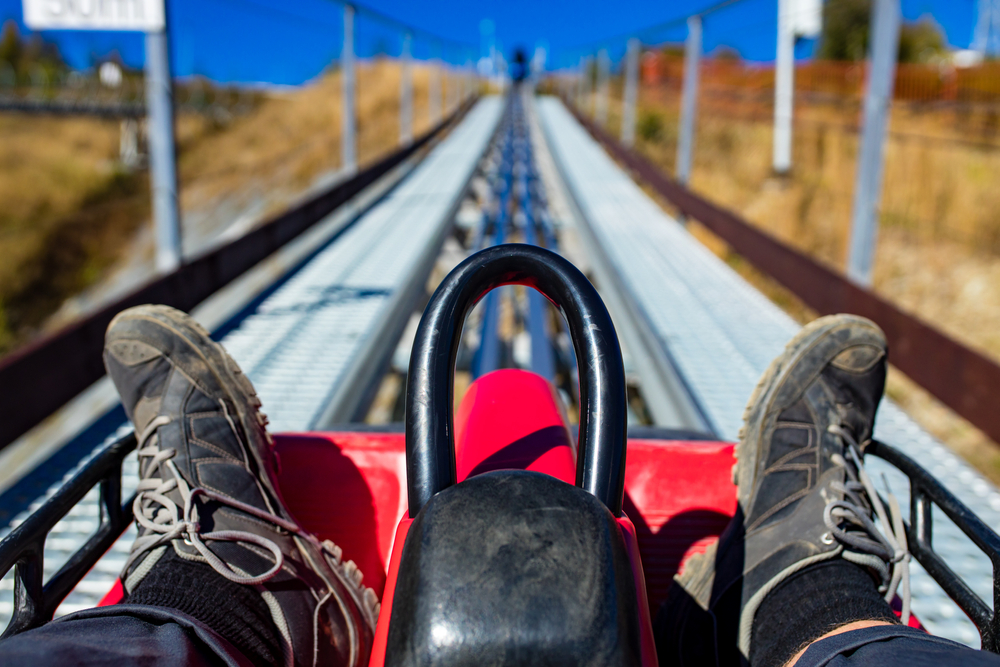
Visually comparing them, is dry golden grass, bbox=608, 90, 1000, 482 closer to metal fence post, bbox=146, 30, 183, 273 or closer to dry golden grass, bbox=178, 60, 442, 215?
metal fence post, bbox=146, 30, 183, 273

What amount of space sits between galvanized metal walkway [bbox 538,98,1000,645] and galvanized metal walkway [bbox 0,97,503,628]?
3.49 ft

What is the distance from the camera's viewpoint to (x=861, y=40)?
15523 mm

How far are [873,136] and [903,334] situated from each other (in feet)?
2.73

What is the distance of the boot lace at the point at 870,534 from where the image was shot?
105 centimetres

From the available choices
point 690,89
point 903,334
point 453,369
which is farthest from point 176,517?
point 690,89

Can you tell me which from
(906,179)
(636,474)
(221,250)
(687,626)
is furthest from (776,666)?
(906,179)

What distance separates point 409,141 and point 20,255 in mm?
10198

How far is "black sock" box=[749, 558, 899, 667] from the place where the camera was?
96cm

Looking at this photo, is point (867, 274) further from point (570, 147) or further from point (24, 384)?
point (570, 147)

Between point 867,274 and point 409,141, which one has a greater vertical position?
point 409,141

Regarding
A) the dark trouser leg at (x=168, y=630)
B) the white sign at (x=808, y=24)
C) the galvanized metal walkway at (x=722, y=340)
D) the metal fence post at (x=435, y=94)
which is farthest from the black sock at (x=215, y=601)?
the metal fence post at (x=435, y=94)

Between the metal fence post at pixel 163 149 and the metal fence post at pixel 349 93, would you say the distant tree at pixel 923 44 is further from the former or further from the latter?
the metal fence post at pixel 163 149

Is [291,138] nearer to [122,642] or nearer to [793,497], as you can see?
→ [793,497]

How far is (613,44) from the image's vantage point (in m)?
12.1
